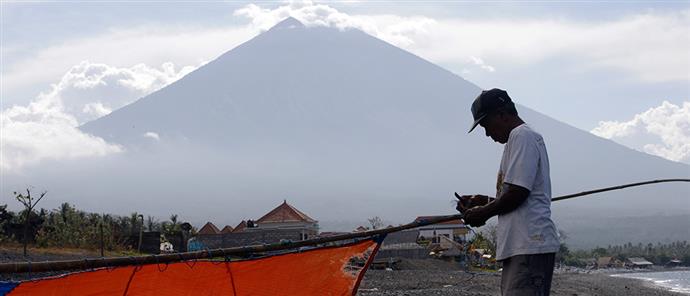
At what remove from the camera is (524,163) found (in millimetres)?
4289

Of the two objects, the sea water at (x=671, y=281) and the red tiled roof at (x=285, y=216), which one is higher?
the red tiled roof at (x=285, y=216)

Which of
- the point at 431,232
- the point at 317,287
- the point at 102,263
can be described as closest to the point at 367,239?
the point at 317,287

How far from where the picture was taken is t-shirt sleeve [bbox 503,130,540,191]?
14.0ft

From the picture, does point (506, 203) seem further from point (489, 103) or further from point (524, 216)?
point (489, 103)

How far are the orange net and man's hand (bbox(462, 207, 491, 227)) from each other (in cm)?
82

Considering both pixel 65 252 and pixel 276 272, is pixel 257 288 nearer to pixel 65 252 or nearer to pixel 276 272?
pixel 276 272

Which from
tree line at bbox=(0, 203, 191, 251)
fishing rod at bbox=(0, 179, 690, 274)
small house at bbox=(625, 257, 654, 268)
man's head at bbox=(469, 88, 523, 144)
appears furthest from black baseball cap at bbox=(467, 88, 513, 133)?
small house at bbox=(625, 257, 654, 268)

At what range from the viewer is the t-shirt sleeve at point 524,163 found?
4.27 metres

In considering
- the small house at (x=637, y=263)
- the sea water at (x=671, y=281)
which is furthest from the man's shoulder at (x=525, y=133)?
the small house at (x=637, y=263)

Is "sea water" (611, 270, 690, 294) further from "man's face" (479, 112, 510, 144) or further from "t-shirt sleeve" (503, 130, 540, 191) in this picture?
"t-shirt sleeve" (503, 130, 540, 191)

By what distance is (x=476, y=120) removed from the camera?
449cm

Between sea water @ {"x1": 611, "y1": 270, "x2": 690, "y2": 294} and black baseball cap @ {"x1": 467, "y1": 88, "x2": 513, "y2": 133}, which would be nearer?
black baseball cap @ {"x1": 467, "y1": 88, "x2": 513, "y2": 133}

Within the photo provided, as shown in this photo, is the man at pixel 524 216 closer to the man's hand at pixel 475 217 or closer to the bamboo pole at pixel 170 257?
the man's hand at pixel 475 217

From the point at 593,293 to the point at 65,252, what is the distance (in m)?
20.0
